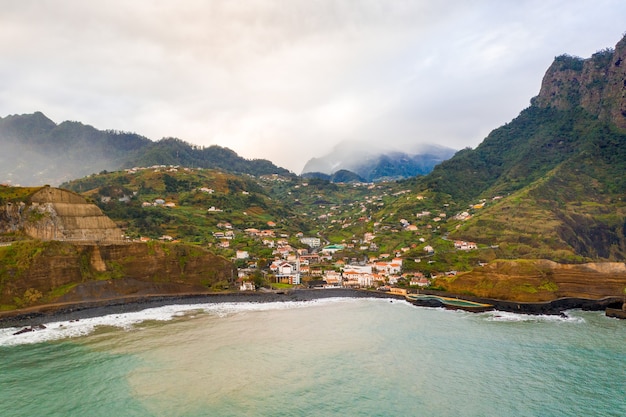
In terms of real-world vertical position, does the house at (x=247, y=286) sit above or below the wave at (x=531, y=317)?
above

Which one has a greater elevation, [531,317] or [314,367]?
[314,367]

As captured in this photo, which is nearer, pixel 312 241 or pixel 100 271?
pixel 100 271

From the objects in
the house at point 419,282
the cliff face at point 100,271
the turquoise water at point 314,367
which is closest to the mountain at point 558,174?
the house at point 419,282

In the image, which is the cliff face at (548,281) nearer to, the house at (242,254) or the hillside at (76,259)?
the hillside at (76,259)

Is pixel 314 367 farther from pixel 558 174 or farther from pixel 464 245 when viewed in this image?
pixel 558 174

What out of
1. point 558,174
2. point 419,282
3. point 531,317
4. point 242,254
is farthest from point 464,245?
point 242,254

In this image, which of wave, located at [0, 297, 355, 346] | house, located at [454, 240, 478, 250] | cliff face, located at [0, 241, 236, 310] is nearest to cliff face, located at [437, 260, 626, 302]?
house, located at [454, 240, 478, 250]

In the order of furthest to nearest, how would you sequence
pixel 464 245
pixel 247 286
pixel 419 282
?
pixel 464 245
pixel 419 282
pixel 247 286
